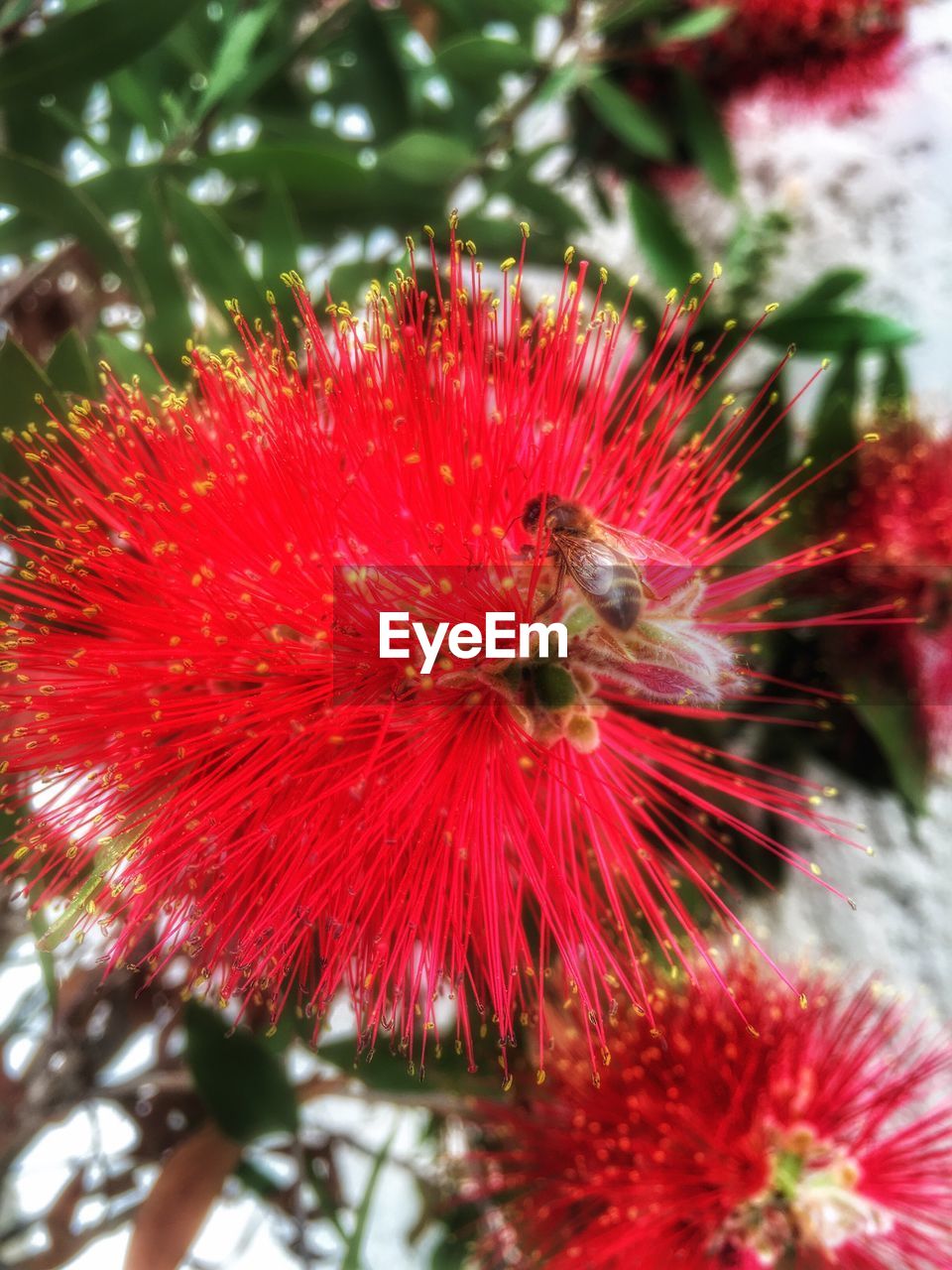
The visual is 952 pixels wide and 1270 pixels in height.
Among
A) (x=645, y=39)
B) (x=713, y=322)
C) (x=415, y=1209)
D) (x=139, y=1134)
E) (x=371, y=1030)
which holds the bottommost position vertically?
(x=415, y=1209)

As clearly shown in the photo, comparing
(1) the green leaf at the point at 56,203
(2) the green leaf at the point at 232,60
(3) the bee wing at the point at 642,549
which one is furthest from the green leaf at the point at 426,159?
(3) the bee wing at the point at 642,549

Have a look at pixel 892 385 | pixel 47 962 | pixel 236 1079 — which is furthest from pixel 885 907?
pixel 47 962

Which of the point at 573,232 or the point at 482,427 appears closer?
the point at 482,427

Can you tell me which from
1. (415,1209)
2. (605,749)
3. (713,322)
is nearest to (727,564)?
(605,749)

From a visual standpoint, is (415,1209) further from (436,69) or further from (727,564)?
(436,69)

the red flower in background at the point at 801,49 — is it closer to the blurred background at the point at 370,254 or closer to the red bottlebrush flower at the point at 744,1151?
the blurred background at the point at 370,254

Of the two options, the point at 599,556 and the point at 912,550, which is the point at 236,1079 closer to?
the point at 599,556

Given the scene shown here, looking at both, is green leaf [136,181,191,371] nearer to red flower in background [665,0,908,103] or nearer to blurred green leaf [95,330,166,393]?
blurred green leaf [95,330,166,393]
